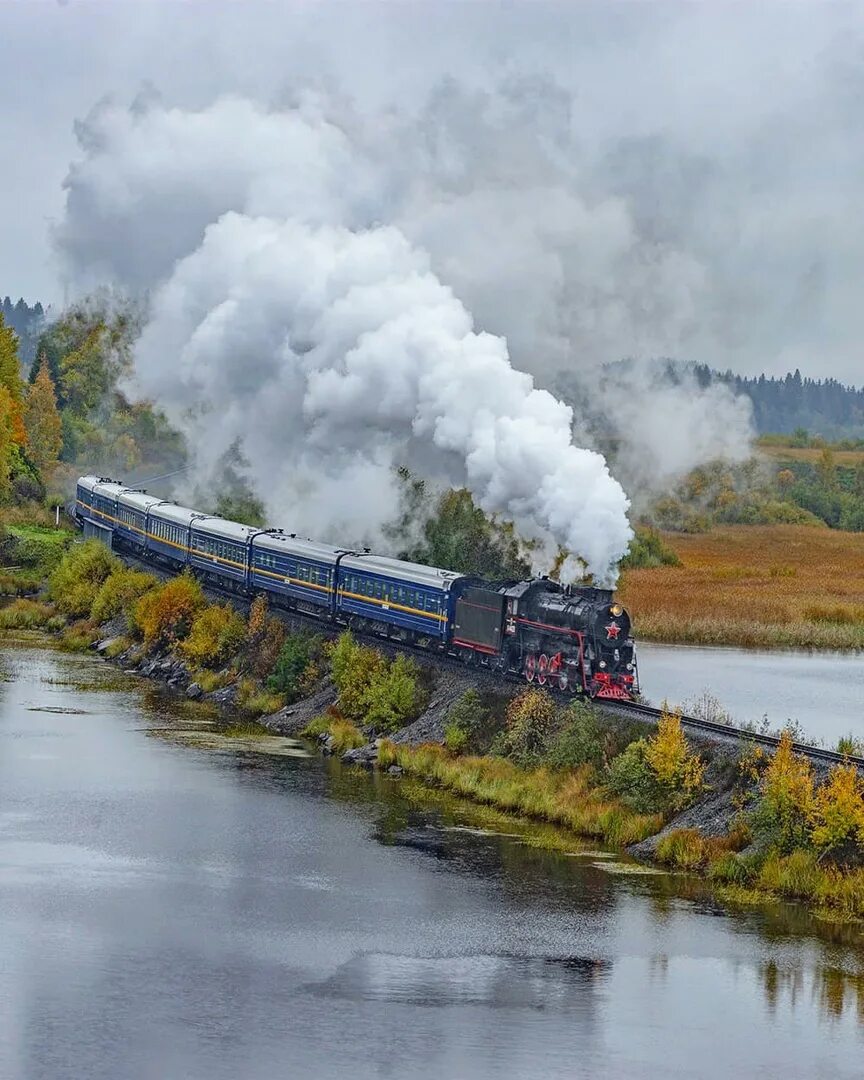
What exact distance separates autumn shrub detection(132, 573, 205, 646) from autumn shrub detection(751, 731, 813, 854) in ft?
137

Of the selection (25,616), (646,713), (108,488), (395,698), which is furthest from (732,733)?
(108,488)

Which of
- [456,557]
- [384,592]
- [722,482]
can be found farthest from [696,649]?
[722,482]

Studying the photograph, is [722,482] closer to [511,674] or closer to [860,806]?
[511,674]

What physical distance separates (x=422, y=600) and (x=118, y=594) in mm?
33456

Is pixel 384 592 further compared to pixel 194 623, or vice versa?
pixel 194 623

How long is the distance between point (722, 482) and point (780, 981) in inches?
5020

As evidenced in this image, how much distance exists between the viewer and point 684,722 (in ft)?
162

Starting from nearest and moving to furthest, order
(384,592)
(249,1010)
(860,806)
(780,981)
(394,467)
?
(249,1010), (780,981), (860,806), (384,592), (394,467)

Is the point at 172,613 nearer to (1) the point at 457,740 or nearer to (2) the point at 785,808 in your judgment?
(1) the point at 457,740

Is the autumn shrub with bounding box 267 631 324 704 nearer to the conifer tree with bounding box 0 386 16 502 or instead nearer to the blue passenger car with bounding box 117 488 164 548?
the blue passenger car with bounding box 117 488 164 548

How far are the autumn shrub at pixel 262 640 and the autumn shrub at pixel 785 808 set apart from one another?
31757 millimetres

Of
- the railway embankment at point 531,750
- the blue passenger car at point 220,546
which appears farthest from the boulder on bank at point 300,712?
the blue passenger car at point 220,546

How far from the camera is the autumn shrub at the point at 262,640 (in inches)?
2817

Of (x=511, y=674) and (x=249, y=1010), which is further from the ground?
→ (x=511, y=674)
